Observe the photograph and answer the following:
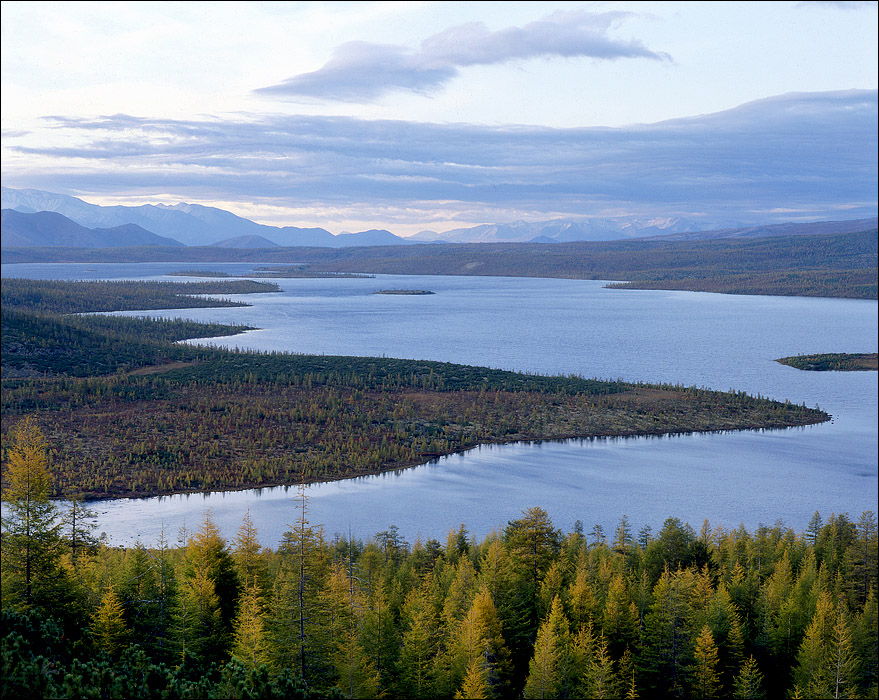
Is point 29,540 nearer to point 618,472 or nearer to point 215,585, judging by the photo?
point 215,585

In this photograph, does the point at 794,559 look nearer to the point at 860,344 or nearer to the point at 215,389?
the point at 215,389

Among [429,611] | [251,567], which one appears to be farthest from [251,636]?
[429,611]

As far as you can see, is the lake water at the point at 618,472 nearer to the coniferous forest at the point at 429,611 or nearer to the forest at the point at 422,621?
the coniferous forest at the point at 429,611

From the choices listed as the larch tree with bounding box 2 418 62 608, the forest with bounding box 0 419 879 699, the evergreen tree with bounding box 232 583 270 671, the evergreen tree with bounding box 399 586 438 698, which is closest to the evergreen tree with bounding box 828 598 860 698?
the forest with bounding box 0 419 879 699

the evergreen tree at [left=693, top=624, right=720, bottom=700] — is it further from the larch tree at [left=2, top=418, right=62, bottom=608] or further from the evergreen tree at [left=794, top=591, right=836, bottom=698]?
the larch tree at [left=2, top=418, right=62, bottom=608]

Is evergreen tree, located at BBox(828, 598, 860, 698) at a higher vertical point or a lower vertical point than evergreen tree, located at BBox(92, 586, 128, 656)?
lower

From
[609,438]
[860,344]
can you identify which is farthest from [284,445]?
[860,344]
